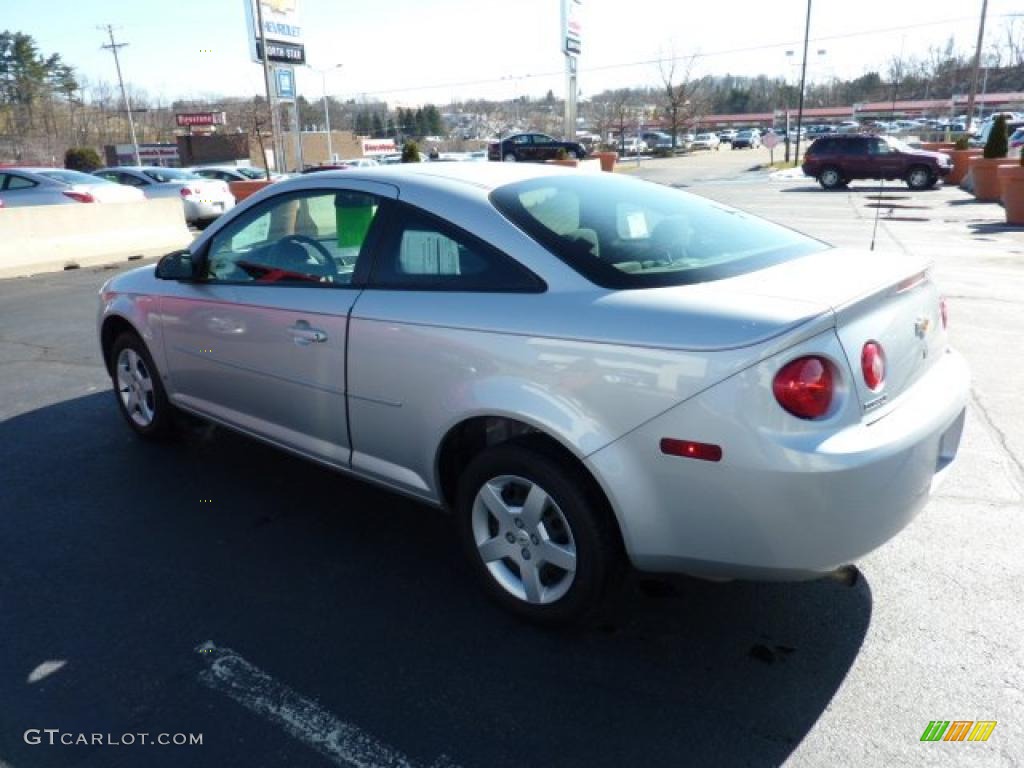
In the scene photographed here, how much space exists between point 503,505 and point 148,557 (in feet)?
5.68

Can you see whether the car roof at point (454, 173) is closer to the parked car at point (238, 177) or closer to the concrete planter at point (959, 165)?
the parked car at point (238, 177)

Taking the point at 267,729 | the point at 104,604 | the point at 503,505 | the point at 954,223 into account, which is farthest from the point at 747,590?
the point at 954,223

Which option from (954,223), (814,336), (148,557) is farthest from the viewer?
(954,223)

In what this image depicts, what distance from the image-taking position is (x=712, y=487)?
2.43 m

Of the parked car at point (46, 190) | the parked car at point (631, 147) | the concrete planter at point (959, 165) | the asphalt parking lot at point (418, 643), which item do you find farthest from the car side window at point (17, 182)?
the parked car at point (631, 147)

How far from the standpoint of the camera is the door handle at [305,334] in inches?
134

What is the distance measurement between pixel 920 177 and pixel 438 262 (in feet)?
83.6

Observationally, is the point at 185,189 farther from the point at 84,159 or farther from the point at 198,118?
the point at 198,118

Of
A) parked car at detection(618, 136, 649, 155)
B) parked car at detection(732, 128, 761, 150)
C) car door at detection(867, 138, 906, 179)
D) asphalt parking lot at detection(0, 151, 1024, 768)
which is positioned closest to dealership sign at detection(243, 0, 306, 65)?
car door at detection(867, 138, 906, 179)

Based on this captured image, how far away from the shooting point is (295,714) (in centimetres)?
255

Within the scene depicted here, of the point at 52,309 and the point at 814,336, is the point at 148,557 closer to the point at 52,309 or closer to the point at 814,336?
the point at 814,336

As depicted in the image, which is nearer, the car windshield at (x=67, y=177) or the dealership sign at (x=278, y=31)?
the car windshield at (x=67, y=177)

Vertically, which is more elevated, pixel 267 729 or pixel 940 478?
pixel 940 478

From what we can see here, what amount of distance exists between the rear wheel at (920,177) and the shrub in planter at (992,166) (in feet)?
11.0
